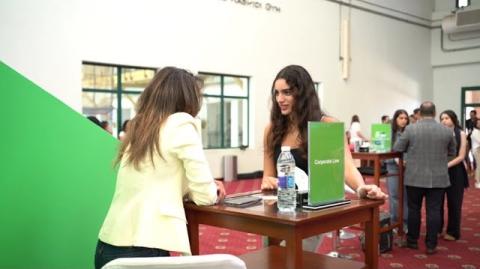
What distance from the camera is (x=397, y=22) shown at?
46.7ft

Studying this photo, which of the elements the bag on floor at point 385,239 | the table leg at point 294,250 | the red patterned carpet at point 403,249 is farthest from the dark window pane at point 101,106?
the table leg at point 294,250

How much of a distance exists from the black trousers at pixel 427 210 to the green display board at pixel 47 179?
2.94m

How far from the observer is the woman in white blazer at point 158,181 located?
66.5 inches

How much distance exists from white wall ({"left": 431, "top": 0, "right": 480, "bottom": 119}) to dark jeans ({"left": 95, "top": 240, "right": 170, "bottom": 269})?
14990 mm

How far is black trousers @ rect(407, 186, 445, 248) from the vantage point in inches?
170

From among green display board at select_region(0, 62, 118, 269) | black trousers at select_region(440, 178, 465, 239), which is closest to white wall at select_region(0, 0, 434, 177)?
black trousers at select_region(440, 178, 465, 239)

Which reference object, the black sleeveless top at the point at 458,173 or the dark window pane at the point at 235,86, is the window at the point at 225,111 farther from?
the black sleeveless top at the point at 458,173

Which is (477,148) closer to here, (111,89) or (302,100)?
(111,89)

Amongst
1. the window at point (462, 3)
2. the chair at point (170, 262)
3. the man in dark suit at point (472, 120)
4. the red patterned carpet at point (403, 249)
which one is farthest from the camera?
the window at point (462, 3)

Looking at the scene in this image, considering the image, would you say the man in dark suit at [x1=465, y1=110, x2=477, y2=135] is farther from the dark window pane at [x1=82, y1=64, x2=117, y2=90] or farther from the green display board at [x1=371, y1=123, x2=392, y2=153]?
the dark window pane at [x1=82, y1=64, x2=117, y2=90]

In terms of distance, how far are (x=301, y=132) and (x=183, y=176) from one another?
0.77 meters

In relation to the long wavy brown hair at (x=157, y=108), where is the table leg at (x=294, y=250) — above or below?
below

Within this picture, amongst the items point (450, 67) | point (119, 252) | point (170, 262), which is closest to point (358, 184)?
point (119, 252)

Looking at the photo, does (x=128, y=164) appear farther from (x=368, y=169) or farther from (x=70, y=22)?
(x=70, y=22)
